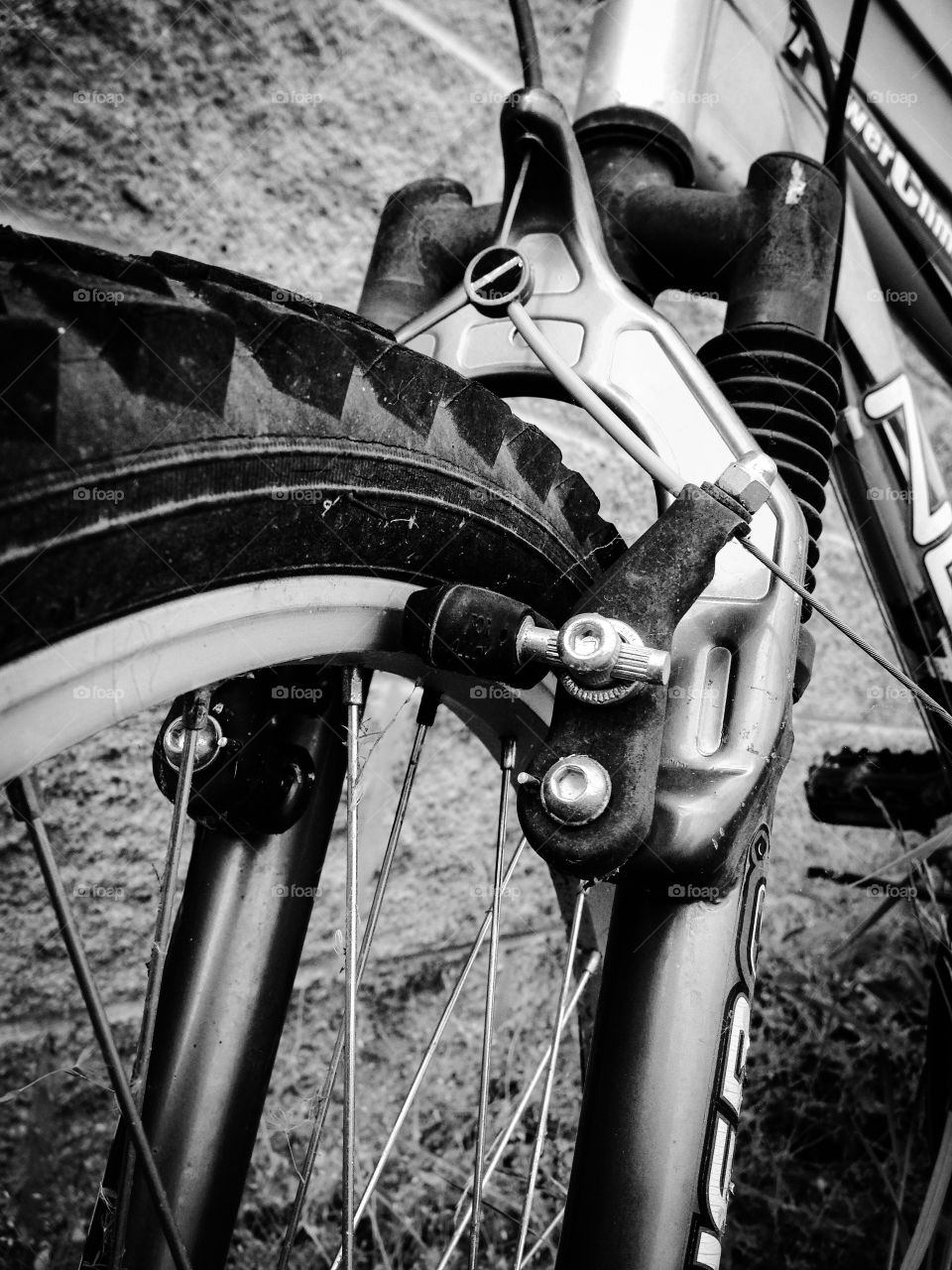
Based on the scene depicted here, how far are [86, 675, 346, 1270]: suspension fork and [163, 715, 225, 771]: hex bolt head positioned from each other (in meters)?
0.08

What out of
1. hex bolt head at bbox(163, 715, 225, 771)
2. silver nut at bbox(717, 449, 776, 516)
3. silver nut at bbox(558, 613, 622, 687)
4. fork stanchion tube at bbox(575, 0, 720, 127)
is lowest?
hex bolt head at bbox(163, 715, 225, 771)

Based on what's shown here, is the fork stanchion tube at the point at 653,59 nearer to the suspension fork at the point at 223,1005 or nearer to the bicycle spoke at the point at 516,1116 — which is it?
the suspension fork at the point at 223,1005

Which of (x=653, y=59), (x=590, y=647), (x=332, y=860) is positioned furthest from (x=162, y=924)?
(x=332, y=860)

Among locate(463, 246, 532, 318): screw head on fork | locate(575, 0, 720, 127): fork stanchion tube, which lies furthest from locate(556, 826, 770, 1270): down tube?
locate(575, 0, 720, 127): fork stanchion tube

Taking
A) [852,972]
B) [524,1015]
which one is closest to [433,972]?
[524,1015]

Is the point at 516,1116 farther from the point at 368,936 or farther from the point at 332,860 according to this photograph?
the point at 332,860

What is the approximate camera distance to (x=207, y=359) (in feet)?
1.07

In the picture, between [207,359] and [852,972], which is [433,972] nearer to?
[852,972]

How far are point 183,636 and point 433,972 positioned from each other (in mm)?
897

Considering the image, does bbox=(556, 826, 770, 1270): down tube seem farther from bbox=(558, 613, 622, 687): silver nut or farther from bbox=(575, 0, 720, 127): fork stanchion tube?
bbox=(575, 0, 720, 127): fork stanchion tube

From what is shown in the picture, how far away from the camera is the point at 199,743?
0.46m

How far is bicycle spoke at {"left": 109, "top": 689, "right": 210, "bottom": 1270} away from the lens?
0.39m

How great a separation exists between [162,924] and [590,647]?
0.21 metres

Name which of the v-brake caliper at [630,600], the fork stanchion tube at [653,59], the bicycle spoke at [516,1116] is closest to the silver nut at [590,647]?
the v-brake caliper at [630,600]
